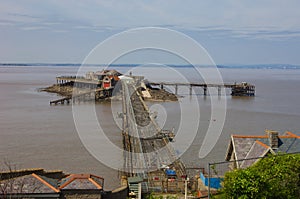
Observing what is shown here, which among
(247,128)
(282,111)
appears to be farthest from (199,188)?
(282,111)

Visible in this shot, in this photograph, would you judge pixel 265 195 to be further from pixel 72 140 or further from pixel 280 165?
pixel 72 140

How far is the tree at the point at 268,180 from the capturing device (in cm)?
697

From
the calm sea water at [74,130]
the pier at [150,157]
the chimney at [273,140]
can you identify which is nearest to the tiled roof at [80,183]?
the pier at [150,157]

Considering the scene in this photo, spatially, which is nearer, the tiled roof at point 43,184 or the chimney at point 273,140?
the tiled roof at point 43,184

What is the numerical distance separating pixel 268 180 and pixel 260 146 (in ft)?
10.8

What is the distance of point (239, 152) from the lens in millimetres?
10977

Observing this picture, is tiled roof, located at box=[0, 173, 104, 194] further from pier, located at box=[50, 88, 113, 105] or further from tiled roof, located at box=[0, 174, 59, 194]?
pier, located at box=[50, 88, 113, 105]

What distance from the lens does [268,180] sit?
737cm

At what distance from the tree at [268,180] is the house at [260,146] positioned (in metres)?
2.11

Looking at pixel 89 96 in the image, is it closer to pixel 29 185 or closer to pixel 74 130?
pixel 74 130

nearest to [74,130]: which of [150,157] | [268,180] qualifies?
[150,157]

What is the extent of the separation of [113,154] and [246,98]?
32.7 meters

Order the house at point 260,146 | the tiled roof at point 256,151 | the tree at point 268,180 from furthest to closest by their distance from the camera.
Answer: the house at point 260,146
the tiled roof at point 256,151
the tree at point 268,180

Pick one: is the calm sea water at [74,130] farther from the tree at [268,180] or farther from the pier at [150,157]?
the tree at [268,180]
